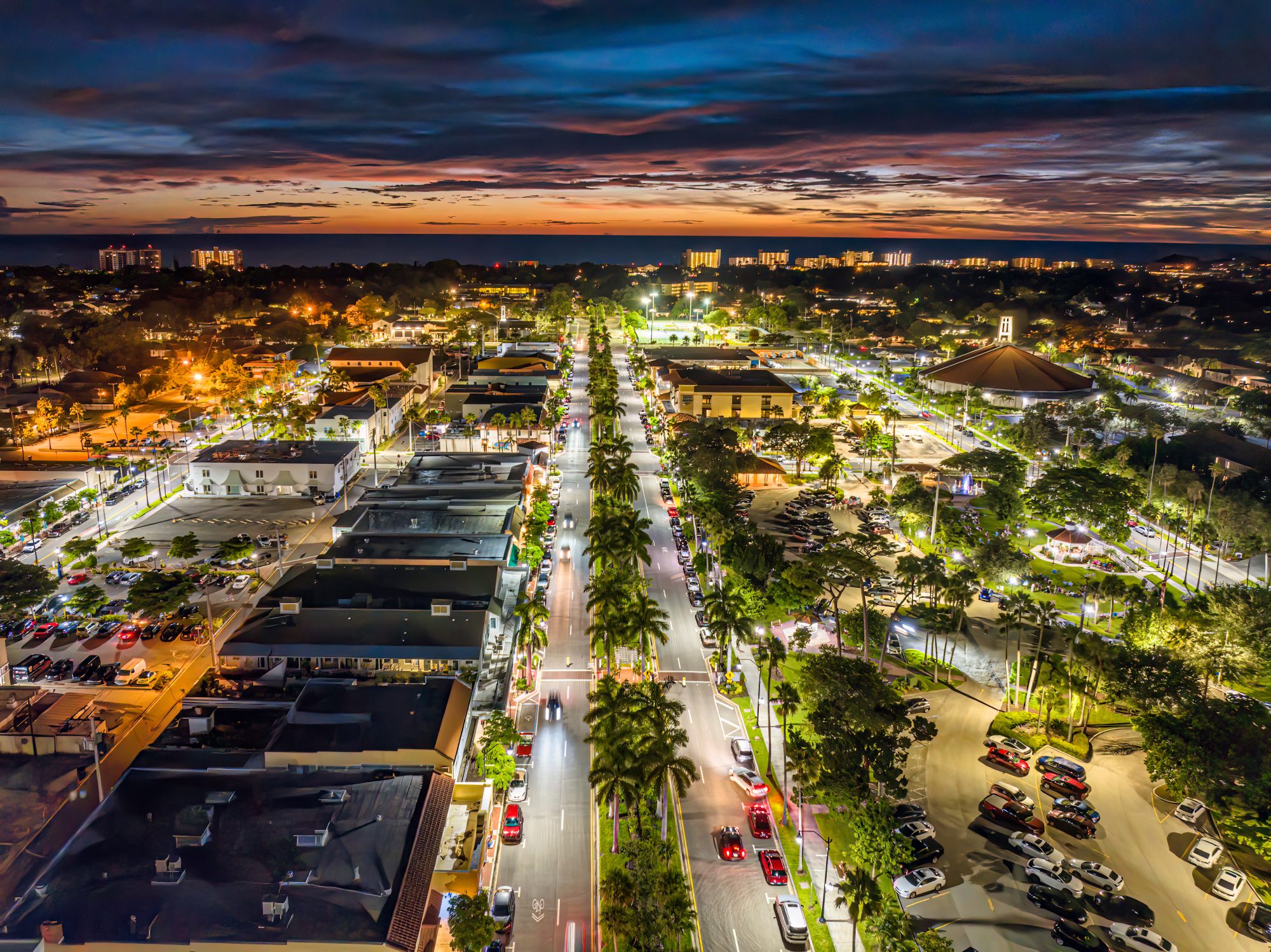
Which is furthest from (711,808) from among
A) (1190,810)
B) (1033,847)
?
(1190,810)

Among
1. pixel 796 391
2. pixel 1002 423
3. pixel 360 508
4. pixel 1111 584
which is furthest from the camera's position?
pixel 796 391

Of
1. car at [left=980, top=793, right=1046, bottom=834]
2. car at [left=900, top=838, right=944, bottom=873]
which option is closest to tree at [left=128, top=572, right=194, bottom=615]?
car at [left=900, top=838, right=944, bottom=873]

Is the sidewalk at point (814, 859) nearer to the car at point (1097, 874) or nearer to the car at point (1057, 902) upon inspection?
the car at point (1057, 902)

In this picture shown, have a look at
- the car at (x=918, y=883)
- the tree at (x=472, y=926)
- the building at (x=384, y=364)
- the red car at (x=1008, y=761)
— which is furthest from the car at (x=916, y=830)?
the building at (x=384, y=364)

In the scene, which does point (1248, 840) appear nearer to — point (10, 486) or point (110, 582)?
point (110, 582)

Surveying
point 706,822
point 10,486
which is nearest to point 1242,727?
point 706,822

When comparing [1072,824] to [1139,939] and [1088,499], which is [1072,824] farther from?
[1088,499]
